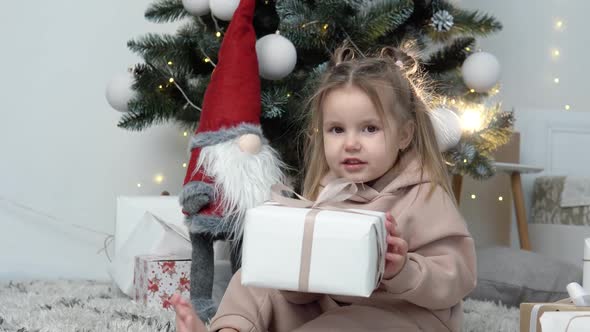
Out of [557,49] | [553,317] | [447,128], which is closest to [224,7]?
[447,128]

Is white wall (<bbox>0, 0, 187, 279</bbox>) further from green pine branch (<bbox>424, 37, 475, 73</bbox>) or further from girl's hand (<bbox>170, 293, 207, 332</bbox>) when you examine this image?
girl's hand (<bbox>170, 293, 207, 332</bbox>)

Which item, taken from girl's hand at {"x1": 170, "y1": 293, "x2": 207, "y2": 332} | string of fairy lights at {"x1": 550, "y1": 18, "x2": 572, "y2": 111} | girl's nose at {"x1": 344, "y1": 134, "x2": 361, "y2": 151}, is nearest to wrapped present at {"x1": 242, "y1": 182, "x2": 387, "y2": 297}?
girl's hand at {"x1": 170, "y1": 293, "x2": 207, "y2": 332}

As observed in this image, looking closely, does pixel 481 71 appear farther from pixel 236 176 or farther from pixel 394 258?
pixel 394 258

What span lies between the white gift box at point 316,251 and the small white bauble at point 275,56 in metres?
0.79

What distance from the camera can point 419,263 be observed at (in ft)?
3.31

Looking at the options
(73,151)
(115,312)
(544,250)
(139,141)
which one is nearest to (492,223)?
(544,250)

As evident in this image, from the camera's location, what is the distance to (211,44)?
1.79 m

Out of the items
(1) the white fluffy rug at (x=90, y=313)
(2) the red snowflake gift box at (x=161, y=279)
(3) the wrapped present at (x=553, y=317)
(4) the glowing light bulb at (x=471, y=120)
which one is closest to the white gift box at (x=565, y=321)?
(3) the wrapped present at (x=553, y=317)

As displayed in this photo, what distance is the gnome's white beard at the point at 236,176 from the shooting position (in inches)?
58.0

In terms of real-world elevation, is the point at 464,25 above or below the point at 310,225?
above

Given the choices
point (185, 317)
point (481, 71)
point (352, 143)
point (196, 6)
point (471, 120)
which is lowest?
point (185, 317)

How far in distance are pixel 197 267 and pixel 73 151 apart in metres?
0.96

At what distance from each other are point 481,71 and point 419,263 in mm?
982

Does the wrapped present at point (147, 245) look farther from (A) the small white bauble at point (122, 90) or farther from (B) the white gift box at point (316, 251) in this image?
(B) the white gift box at point (316, 251)
